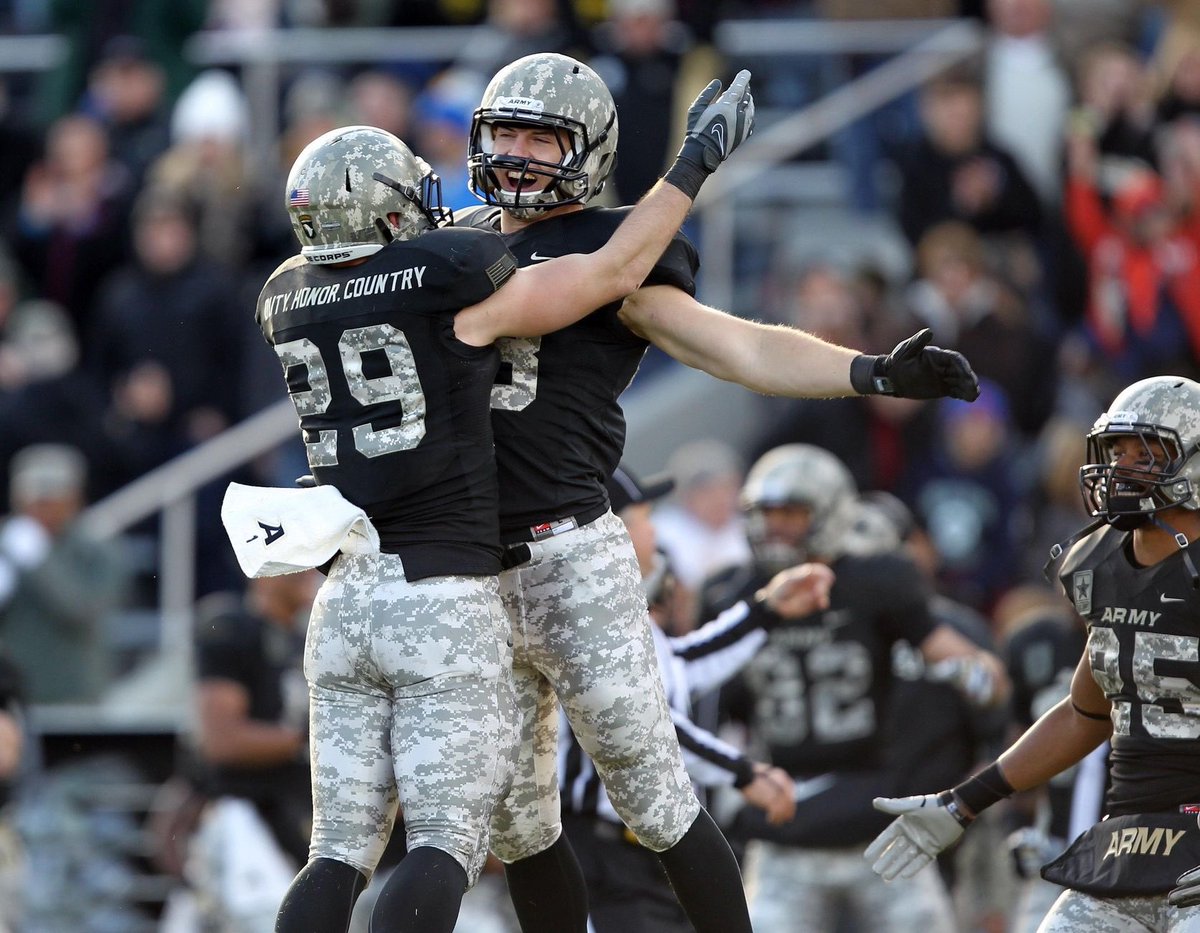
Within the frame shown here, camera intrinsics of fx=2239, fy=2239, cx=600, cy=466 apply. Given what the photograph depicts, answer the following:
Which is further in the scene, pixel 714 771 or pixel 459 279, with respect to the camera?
pixel 714 771

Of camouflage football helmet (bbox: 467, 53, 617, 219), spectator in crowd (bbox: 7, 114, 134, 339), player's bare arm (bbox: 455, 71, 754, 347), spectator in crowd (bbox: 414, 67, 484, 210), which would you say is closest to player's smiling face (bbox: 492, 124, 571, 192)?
camouflage football helmet (bbox: 467, 53, 617, 219)

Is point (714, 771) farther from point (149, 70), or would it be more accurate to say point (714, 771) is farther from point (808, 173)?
point (149, 70)

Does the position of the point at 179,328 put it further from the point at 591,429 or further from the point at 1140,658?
the point at 1140,658

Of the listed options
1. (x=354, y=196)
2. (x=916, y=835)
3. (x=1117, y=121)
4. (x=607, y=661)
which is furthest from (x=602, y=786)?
(x=1117, y=121)

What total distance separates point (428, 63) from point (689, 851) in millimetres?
8349

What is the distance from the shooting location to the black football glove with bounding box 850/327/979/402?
5121mm

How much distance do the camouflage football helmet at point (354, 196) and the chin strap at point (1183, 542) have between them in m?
1.90

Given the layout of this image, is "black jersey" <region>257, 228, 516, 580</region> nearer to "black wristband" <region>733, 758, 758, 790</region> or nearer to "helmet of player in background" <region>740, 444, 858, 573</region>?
"black wristband" <region>733, 758, 758, 790</region>

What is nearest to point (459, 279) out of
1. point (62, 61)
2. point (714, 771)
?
point (714, 771)

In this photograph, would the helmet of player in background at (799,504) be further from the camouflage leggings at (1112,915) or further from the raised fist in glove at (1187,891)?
the raised fist in glove at (1187,891)

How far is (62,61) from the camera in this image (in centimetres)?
1366

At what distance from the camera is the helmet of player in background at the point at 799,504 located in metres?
8.03

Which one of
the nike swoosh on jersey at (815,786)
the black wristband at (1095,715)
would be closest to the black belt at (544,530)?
the black wristband at (1095,715)

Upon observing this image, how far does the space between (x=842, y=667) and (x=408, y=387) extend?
3376 millimetres
